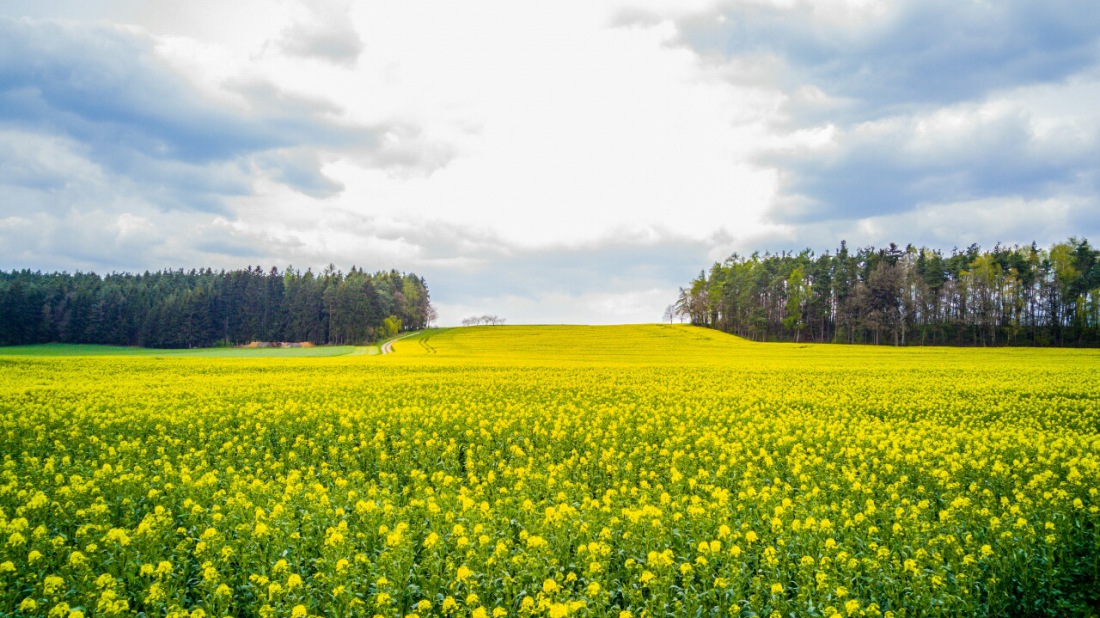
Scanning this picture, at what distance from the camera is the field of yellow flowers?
21.1 ft

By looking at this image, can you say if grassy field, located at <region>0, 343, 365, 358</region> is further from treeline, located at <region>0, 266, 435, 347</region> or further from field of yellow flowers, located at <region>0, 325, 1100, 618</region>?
field of yellow flowers, located at <region>0, 325, 1100, 618</region>

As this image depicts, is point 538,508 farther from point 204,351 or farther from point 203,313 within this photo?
point 203,313

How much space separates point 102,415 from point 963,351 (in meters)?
72.7

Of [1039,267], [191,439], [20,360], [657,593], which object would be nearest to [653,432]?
[657,593]

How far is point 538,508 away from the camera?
8875mm

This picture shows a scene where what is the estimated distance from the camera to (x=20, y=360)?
4066 centimetres

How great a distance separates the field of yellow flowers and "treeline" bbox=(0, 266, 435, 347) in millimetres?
88080

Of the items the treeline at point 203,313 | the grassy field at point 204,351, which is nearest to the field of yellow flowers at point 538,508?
the grassy field at point 204,351

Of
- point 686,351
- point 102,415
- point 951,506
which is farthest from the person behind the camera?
point 686,351

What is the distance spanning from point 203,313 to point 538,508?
118 m

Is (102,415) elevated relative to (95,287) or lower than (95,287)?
lower

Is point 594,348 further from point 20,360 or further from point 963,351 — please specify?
point 20,360

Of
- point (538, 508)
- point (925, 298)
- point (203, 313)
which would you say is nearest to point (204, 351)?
point (203, 313)

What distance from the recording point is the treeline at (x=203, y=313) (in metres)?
104
